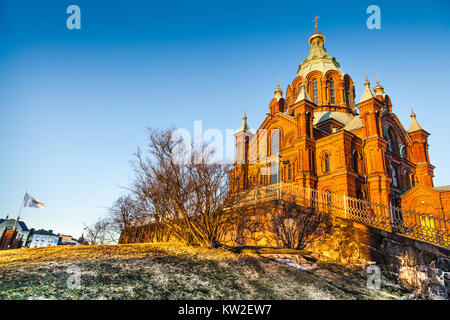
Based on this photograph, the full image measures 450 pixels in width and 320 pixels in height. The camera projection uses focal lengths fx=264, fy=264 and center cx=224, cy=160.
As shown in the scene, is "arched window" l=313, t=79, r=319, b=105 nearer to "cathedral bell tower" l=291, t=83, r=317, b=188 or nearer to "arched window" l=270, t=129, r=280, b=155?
"arched window" l=270, t=129, r=280, b=155

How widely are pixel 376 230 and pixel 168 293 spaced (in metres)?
8.25

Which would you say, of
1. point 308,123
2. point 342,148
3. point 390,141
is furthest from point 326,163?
point 390,141

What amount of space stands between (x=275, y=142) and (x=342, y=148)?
795 cm

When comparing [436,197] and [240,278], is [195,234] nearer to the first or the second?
[240,278]

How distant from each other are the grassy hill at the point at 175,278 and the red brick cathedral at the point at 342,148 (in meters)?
9.89

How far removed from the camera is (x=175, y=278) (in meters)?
5.95

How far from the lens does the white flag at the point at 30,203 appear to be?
54.1ft

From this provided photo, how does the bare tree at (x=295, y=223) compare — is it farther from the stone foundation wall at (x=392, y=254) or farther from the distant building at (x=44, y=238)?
the distant building at (x=44, y=238)

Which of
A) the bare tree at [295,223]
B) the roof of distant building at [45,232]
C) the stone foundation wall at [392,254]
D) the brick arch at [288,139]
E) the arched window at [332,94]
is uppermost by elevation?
the arched window at [332,94]

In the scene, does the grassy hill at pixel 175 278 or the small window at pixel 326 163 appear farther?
the small window at pixel 326 163

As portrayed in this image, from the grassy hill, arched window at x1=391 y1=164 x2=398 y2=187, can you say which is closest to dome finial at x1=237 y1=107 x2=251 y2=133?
arched window at x1=391 y1=164 x2=398 y2=187

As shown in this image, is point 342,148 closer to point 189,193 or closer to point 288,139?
point 288,139

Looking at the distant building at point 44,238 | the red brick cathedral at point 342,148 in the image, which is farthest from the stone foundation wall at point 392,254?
the distant building at point 44,238
